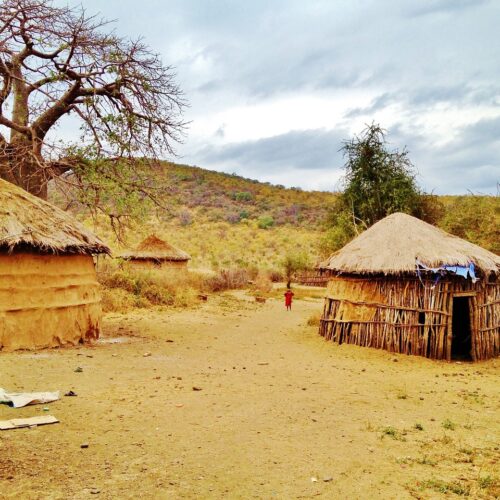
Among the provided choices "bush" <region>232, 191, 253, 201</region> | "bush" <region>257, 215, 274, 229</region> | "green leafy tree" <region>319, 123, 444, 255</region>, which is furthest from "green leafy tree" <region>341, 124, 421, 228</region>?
"bush" <region>232, 191, 253, 201</region>

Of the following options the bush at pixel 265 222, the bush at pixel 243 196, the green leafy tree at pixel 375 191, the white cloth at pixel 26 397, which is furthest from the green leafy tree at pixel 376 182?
the bush at pixel 243 196

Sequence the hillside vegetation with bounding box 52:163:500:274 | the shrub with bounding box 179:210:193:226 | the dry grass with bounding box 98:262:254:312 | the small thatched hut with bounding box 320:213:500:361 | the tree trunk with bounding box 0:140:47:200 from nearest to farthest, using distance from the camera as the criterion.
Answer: the small thatched hut with bounding box 320:213:500:361 → the tree trunk with bounding box 0:140:47:200 → the dry grass with bounding box 98:262:254:312 → the hillside vegetation with bounding box 52:163:500:274 → the shrub with bounding box 179:210:193:226

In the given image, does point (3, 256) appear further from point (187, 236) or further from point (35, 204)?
point (187, 236)

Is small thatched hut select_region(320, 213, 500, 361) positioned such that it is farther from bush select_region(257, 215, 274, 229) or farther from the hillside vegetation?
bush select_region(257, 215, 274, 229)

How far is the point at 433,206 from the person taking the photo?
69.4 ft

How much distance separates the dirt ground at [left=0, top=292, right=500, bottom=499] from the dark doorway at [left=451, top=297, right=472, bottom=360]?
193 cm

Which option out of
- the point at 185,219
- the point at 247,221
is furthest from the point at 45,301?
the point at 247,221

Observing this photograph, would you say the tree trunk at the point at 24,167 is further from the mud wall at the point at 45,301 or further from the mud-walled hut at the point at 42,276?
the mud wall at the point at 45,301

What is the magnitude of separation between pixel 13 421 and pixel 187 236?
114ft

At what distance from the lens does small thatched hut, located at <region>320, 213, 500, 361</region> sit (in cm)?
1028

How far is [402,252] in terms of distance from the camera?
10.8 m

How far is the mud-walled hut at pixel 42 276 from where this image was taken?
895 centimetres

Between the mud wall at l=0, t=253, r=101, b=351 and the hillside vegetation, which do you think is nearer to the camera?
the mud wall at l=0, t=253, r=101, b=351

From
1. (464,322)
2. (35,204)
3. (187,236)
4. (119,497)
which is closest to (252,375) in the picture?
(119,497)
